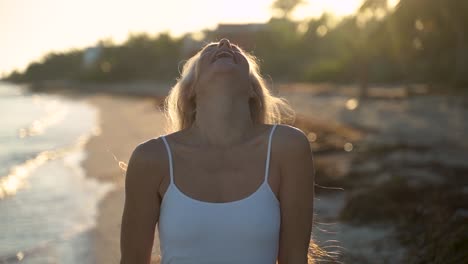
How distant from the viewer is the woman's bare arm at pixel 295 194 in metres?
2.19

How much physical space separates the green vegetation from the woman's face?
9.67m

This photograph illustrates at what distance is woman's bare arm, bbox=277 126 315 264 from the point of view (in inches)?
86.2

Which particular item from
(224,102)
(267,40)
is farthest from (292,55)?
(224,102)

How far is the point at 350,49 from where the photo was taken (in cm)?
3434

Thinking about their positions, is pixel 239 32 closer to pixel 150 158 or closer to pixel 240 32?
pixel 240 32

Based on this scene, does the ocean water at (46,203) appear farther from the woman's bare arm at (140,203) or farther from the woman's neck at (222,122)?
the woman's neck at (222,122)

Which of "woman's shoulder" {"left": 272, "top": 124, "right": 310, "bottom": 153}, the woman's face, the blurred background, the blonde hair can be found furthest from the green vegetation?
"woman's shoulder" {"left": 272, "top": 124, "right": 310, "bottom": 153}

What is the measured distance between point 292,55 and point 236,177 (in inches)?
2237

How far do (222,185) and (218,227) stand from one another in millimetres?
162

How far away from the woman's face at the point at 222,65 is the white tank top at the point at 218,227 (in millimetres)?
350

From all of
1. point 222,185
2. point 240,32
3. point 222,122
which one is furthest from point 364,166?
point 240,32

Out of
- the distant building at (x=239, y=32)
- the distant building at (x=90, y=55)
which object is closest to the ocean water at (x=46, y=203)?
the distant building at (x=239, y=32)

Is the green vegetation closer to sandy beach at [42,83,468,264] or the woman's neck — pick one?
sandy beach at [42,83,468,264]

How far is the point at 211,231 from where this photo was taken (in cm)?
208
